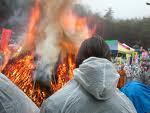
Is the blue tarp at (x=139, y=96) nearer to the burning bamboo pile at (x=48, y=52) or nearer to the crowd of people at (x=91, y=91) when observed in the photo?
the crowd of people at (x=91, y=91)

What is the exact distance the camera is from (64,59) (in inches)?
296

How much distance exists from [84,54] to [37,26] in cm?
581

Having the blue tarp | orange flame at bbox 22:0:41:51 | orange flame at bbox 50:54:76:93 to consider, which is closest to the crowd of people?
the blue tarp

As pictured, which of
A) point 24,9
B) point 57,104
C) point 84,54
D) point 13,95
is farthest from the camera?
point 24,9

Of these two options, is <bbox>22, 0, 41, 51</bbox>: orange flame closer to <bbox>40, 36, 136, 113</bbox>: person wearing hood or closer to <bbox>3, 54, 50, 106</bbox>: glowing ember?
<bbox>3, 54, 50, 106</bbox>: glowing ember

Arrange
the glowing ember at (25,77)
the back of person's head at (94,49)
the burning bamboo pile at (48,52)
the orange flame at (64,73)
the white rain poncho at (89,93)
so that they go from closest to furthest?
1. the white rain poncho at (89,93)
2. the back of person's head at (94,49)
3. the glowing ember at (25,77)
4. the burning bamboo pile at (48,52)
5. the orange flame at (64,73)

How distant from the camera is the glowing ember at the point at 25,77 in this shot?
700 cm

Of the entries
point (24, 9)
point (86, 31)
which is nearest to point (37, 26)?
point (86, 31)

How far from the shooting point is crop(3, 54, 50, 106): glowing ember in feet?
23.0

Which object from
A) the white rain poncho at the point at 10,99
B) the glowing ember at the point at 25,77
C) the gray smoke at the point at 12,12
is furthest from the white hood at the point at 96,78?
the gray smoke at the point at 12,12

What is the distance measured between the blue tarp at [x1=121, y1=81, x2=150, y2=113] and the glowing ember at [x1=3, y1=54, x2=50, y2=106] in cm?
312

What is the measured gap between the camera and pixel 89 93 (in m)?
2.58

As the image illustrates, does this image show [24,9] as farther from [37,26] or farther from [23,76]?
[23,76]

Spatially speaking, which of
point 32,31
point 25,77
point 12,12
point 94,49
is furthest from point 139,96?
point 12,12
